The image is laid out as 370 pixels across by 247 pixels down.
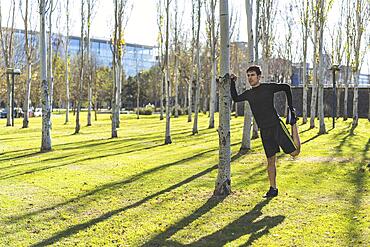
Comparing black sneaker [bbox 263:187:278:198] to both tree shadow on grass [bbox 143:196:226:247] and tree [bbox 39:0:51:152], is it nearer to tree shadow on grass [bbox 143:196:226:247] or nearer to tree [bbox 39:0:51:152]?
tree shadow on grass [bbox 143:196:226:247]

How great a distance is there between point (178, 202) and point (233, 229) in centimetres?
157

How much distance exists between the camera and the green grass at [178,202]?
4.94 m

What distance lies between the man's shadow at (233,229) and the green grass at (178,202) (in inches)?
0.5

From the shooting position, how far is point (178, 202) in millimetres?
6602

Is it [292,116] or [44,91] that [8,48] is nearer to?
[44,91]

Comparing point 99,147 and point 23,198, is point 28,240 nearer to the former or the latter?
point 23,198

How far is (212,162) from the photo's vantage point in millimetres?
10914

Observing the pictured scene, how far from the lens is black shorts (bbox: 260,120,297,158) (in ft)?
21.2

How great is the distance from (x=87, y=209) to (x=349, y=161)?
22.8 feet

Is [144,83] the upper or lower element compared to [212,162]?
upper

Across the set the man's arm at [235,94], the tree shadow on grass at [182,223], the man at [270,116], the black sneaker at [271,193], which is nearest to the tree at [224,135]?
the man's arm at [235,94]

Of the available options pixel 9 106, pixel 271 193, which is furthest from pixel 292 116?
pixel 9 106

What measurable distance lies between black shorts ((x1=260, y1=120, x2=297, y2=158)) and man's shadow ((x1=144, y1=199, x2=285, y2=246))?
905mm

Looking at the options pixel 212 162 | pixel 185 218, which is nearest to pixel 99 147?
pixel 212 162
